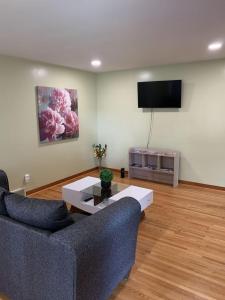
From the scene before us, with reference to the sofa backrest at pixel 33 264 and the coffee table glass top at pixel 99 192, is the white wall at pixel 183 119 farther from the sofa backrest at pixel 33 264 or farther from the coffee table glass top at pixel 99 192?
the sofa backrest at pixel 33 264

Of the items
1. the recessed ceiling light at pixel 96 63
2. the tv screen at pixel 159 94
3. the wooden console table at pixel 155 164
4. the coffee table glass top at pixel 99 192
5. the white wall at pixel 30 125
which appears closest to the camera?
the coffee table glass top at pixel 99 192

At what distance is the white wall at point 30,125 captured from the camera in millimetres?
3773

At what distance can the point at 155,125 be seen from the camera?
4.96m

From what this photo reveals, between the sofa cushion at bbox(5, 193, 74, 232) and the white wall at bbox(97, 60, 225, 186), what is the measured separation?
3438mm

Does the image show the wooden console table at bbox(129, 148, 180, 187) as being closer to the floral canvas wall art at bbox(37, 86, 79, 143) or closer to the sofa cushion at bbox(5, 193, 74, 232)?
the floral canvas wall art at bbox(37, 86, 79, 143)

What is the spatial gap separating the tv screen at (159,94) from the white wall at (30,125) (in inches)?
51.1

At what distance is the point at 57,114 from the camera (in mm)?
4598

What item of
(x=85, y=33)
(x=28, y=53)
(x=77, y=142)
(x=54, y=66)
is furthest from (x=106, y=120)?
(x=85, y=33)

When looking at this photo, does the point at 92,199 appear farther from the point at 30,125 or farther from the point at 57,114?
the point at 57,114

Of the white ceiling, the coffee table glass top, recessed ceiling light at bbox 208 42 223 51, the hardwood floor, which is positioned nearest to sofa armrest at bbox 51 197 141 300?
the hardwood floor

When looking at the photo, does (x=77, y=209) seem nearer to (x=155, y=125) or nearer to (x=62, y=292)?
(x=62, y=292)

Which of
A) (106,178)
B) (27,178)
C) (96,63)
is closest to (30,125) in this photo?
(27,178)

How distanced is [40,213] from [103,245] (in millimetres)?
477

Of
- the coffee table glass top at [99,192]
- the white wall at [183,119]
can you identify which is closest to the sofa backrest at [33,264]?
the coffee table glass top at [99,192]
